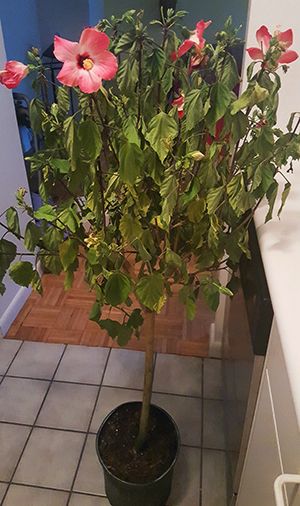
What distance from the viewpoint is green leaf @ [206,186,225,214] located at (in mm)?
673

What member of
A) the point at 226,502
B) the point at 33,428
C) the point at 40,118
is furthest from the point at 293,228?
the point at 33,428

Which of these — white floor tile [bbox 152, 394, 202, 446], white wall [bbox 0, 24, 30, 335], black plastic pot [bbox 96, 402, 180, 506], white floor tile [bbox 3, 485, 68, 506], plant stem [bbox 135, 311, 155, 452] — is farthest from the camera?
white wall [bbox 0, 24, 30, 335]

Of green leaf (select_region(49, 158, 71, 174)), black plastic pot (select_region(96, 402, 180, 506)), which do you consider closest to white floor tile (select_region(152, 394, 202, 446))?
black plastic pot (select_region(96, 402, 180, 506))

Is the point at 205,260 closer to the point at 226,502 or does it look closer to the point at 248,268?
the point at 248,268

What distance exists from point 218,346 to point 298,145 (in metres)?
1.25

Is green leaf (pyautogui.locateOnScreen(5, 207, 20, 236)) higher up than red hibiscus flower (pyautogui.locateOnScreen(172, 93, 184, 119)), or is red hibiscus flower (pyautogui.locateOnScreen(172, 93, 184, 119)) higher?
red hibiscus flower (pyautogui.locateOnScreen(172, 93, 184, 119))

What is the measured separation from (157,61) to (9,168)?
1344 millimetres

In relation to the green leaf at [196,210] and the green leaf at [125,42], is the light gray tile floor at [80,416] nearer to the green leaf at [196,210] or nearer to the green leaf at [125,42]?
the green leaf at [196,210]

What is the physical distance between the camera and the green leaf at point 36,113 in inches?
27.0

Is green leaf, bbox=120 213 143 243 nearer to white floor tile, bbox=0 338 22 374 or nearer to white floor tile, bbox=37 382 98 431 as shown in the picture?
white floor tile, bbox=37 382 98 431

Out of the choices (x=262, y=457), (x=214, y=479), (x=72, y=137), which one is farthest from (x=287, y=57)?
(x=214, y=479)

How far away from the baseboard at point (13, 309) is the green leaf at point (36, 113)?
4.17ft

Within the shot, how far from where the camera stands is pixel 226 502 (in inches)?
50.8

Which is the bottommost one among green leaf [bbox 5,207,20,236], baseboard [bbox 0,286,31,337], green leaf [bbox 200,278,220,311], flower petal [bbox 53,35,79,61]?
baseboard [bbox 0,286,31,337]
